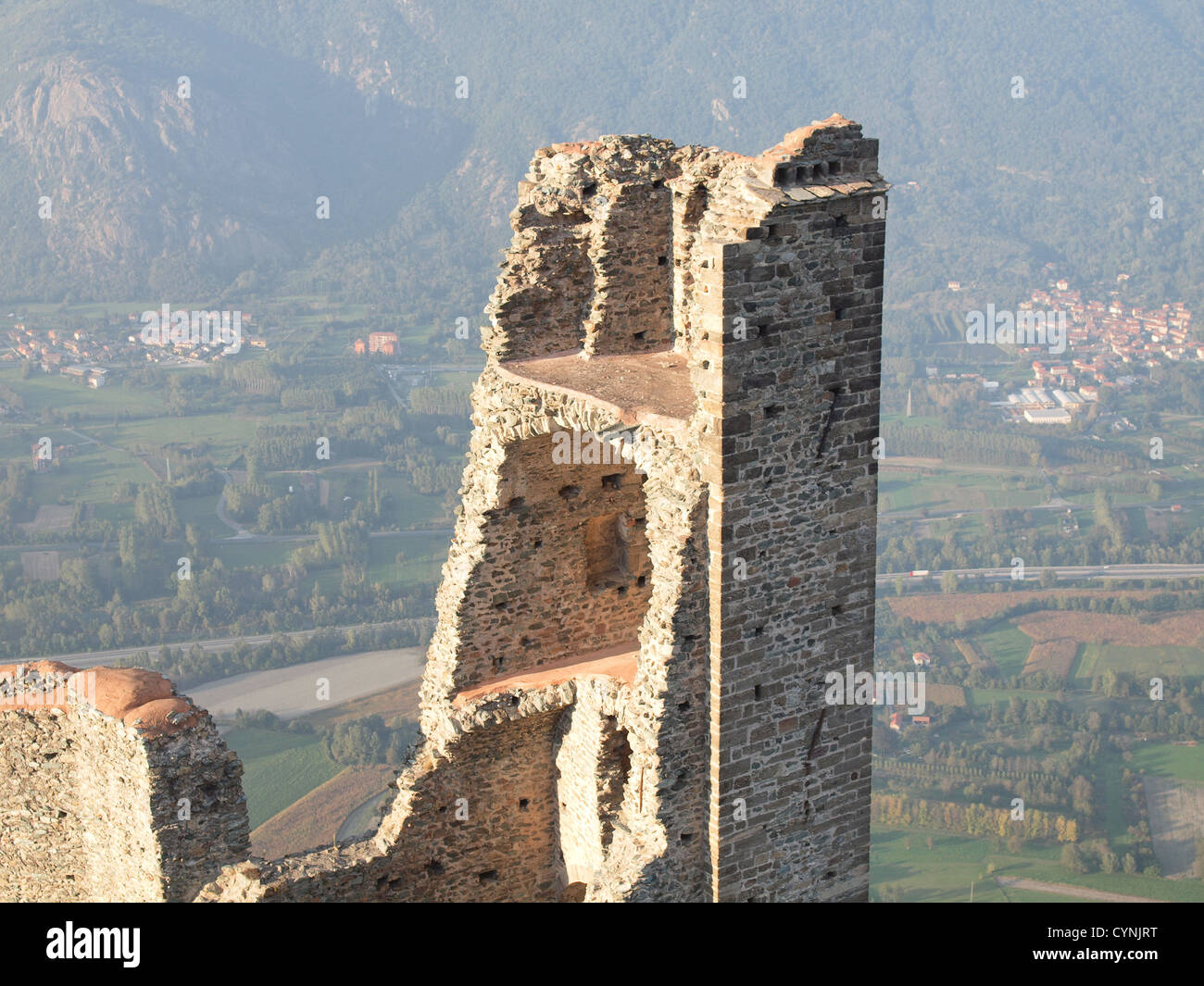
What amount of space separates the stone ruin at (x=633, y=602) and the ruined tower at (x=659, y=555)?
0.09 feet

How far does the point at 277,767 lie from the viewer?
A: 246 ft

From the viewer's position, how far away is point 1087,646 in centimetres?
10619

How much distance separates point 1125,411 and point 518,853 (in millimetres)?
136837

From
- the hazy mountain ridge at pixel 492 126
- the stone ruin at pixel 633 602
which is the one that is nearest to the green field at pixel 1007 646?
the hazy mountain ridge at pixel 492 126

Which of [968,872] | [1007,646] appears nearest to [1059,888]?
[968,872]

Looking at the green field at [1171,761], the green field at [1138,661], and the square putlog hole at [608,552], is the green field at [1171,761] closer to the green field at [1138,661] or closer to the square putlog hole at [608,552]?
the green field at [1138,661]

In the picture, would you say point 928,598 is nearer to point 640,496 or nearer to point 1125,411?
point 1125,411

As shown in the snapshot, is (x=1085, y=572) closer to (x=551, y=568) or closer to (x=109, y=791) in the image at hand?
(x=551, y=568)

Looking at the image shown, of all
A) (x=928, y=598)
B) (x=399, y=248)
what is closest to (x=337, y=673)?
(x=928, y=598)

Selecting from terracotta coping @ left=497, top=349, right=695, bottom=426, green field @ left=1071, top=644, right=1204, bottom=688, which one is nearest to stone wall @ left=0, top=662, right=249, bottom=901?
terracotta coping @ left=497, top=349, right=695, bottom=426

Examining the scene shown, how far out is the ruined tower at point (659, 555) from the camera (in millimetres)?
12406

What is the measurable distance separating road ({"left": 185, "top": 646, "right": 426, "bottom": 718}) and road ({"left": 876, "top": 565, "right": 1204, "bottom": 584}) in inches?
1529

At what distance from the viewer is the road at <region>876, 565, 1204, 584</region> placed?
383 ft

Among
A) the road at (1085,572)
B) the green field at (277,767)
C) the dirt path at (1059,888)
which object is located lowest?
the dirt path at (1059,888)
